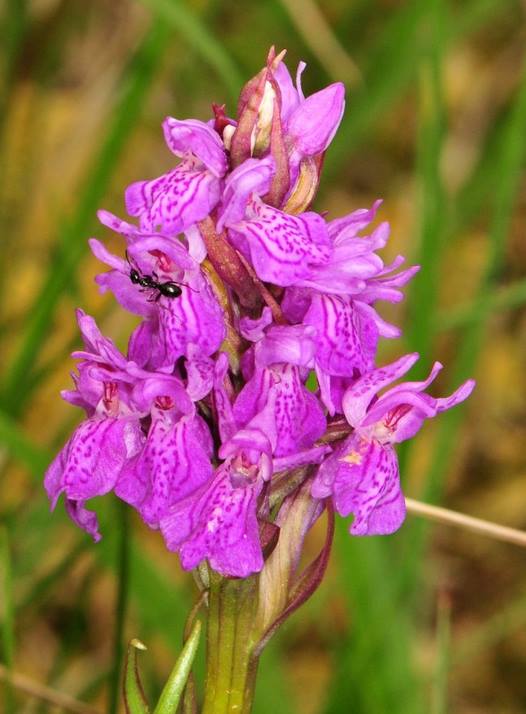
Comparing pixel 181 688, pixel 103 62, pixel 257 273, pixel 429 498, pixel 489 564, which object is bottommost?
pixel 489 564

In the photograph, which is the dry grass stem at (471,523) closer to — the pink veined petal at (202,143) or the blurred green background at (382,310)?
the blurred green background at (382,310)

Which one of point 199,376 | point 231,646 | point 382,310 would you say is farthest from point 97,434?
point 382,310

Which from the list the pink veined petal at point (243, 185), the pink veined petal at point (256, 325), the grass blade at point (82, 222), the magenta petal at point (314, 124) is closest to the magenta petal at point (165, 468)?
the pink veined petal at point (256, 325)

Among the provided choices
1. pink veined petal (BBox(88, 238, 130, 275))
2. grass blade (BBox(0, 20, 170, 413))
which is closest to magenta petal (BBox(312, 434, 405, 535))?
pink veined petal (BBox(88, 238, 130, 275))

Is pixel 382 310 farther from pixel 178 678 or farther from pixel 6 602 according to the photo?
pixel 178 678

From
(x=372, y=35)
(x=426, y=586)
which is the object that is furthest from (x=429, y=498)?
(x=372, y=35)

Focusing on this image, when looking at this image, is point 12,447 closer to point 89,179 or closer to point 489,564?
point 89,179

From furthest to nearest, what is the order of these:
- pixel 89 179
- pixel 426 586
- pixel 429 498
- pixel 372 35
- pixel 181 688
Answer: pixel 372 35, pixel 426 586, pixel 89 179, pixel 429 498, pixel 181 688
